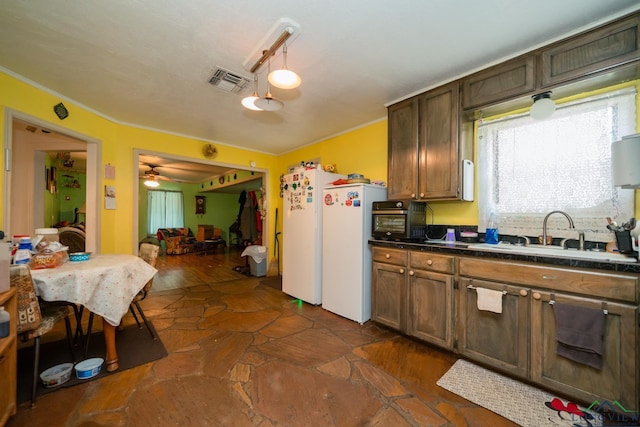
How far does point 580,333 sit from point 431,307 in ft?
2.97

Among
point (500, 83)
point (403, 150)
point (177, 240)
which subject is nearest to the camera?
point (500, 83)

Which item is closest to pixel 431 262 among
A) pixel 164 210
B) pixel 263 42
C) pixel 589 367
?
pixel 589 367

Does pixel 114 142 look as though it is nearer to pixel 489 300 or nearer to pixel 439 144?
pixel 439 144

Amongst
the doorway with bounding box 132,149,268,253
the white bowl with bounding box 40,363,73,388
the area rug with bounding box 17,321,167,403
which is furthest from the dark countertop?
the doorway with bounding box 132,149,268,253

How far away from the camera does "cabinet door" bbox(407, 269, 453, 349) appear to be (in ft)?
6.72

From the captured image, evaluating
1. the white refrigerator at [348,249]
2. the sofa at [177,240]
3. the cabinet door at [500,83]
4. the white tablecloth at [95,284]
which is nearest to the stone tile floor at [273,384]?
the white refrigerator at [348,249]

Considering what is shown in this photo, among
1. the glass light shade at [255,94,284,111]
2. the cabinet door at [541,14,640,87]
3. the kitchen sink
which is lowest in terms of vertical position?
the kitchen sink

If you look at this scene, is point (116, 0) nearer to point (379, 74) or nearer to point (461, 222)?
point (379, 74)

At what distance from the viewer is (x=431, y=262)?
2.16 m

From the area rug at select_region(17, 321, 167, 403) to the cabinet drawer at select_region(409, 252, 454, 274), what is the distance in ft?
7.64

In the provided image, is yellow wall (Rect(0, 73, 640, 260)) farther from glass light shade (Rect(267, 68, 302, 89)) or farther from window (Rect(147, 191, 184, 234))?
window (Rect(147, 191, 184, 234))

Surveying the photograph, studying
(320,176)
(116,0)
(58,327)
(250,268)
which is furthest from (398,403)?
(250,268)

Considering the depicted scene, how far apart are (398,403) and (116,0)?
9.84 ft

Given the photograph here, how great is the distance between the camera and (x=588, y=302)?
1.46m
